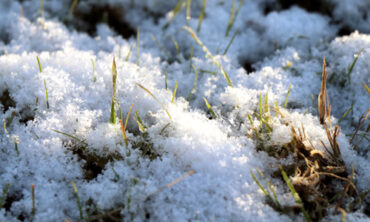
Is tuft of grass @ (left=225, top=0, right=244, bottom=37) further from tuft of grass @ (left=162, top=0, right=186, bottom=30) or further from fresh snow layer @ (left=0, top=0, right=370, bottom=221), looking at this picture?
tuft of grass @ (left=162, top=0, right=186, bottom=30)

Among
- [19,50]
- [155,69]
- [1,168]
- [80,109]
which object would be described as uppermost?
[19,50]

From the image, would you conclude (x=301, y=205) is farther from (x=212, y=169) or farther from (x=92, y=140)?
(x=92, y=140)

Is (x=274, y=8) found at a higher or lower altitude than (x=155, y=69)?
higher

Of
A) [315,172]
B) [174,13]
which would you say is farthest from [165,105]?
[174,13]

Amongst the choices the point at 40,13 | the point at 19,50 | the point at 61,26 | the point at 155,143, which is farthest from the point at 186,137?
the point at 40,13

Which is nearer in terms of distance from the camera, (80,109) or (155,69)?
(80,109)

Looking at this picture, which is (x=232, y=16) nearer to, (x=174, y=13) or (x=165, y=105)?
(x=174, y=13)

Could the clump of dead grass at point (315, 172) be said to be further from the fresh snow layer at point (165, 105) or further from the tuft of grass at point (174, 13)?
the tuft of grass at point (174, 13)

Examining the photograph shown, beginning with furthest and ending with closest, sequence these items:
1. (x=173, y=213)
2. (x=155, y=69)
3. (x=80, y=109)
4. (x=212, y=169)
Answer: (x=155, y=69) < (x=80, y=109) < (x=212, y=169) < (x=173, y=213)

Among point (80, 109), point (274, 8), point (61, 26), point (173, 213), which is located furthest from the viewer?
point (274, 8)
